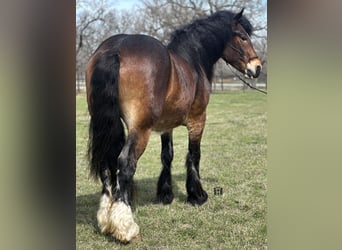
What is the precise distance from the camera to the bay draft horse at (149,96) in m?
2.11

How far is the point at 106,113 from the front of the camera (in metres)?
2.10

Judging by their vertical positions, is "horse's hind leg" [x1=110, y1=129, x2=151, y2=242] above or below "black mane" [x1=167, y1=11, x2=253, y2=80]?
below

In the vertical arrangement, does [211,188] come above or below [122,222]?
above

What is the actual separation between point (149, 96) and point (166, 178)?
1.58 ft

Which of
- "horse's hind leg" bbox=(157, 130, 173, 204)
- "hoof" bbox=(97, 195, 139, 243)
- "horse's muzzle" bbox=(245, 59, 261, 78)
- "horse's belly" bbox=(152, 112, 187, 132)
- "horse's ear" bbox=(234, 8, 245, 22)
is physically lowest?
"hoof" bbox=(97, 195, 139, 243)

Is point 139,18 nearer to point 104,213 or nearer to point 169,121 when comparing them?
point 169,121

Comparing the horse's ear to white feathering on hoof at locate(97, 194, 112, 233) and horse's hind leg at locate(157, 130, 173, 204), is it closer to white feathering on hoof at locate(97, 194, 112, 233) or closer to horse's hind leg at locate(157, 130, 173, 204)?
horse's hind leg at locate(157, 130, 173, 204)

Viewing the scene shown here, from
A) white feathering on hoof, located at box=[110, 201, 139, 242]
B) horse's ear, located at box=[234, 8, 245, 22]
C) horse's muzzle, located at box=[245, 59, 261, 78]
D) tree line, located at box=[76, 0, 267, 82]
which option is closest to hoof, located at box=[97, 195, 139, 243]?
white feathering on hoof, located at box=[110, 201, 139, 242]

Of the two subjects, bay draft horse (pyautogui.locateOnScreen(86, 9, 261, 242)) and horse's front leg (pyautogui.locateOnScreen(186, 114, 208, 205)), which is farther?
horse's front leg (pyautogui.locateOnScreen(186, 114, 208, 205))

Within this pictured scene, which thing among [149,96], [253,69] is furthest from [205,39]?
[149,96]

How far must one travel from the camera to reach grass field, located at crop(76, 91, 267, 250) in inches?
87.0

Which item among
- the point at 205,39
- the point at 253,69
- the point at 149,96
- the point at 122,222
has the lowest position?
the point at 122,222
